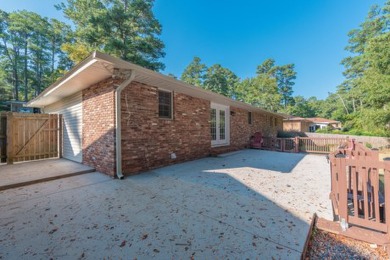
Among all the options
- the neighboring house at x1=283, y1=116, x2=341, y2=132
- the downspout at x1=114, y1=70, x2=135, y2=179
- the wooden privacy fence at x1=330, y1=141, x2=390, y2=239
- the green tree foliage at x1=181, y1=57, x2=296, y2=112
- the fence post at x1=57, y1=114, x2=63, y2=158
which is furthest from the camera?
the green tree foliage at x1=181, y1=57, x2=296, y2=112

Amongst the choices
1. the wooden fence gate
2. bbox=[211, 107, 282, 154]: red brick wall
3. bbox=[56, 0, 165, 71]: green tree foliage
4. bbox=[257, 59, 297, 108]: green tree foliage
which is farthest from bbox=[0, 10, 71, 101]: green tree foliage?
bbox=[257, 59, 297, 108]: green tree foliage

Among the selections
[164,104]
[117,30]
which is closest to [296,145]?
[164,104]

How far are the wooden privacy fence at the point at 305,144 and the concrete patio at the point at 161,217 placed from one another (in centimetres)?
607

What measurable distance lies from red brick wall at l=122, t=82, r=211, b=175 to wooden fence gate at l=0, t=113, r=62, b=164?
502 centimetres

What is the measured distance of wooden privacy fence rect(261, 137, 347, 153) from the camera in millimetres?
9469

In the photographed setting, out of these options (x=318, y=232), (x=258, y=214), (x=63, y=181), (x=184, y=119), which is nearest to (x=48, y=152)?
(x=63, y=181)

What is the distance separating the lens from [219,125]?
28.3 ft

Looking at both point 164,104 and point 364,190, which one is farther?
point 164,104

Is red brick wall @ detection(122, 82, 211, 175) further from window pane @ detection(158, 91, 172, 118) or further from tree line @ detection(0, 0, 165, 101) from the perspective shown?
tree line @ detection(0, 0, 165, 101)

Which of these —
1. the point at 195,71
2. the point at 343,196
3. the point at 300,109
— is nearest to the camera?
the point at 343,196

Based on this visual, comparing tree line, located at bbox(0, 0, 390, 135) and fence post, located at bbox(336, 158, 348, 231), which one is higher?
tree line, located at bbox(0, 0, 390, 135)

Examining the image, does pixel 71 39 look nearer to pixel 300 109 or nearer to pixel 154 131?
pixel 154 131

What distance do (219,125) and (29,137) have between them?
27.0ft

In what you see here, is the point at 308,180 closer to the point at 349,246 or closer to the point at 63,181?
the point at 349,246
